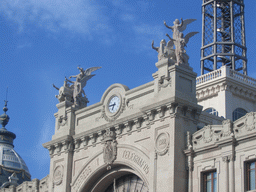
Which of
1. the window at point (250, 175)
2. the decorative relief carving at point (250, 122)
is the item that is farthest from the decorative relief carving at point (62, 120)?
the window at point (250, 175)

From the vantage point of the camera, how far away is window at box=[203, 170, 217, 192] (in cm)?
4125

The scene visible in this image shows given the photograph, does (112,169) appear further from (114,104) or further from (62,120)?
(62,120)

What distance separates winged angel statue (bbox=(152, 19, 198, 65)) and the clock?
4779 mm

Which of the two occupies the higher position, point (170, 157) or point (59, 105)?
point (59, 105)

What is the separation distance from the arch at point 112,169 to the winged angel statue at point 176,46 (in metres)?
6.37

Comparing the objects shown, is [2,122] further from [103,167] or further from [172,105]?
[172,105]

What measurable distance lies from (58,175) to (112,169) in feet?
17.5

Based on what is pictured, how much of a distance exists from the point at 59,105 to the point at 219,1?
18.6 metres

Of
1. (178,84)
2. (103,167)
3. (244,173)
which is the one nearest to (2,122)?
(103,167)

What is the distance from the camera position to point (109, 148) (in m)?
47.3

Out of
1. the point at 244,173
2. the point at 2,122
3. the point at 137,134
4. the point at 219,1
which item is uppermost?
the point at 219,1

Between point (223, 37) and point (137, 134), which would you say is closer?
point (137, 134)

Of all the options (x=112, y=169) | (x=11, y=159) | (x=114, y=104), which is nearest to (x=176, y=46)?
(x=114, y=104)

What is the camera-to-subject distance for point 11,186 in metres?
58.8
